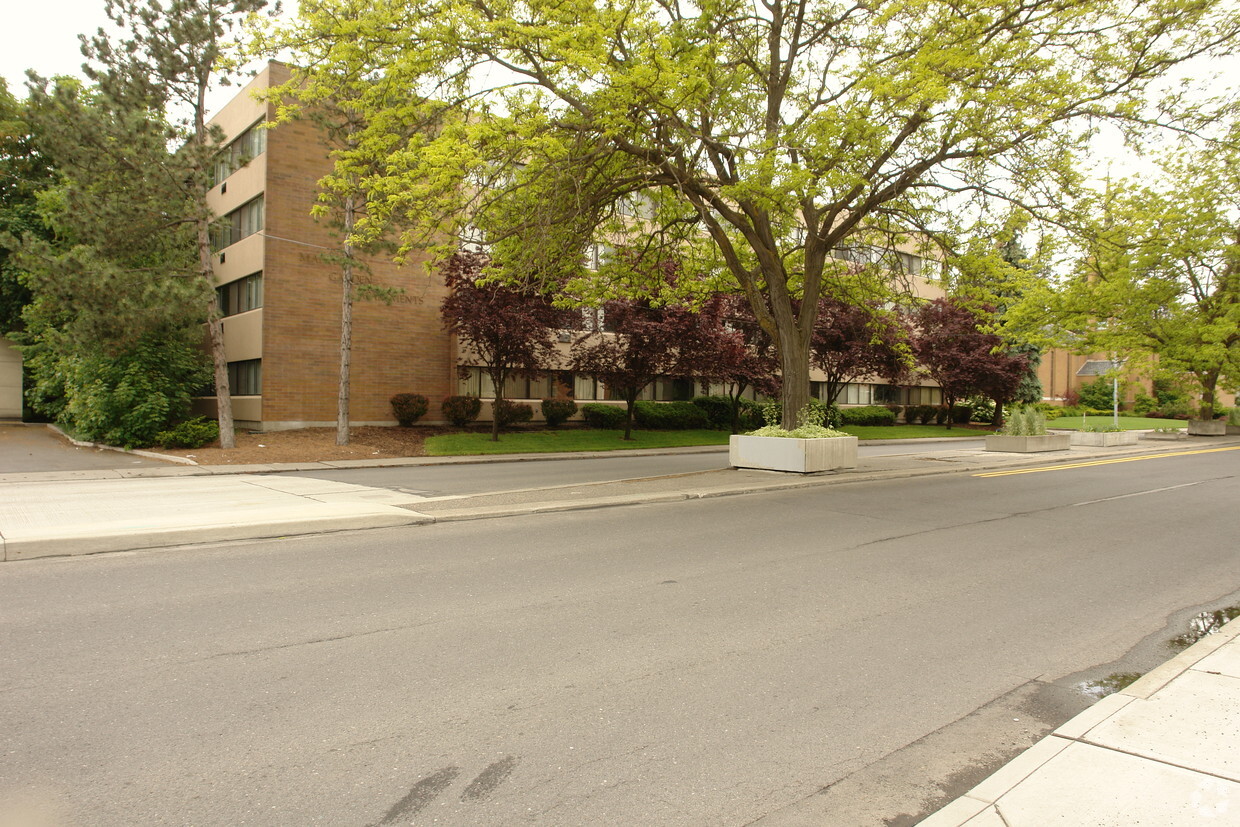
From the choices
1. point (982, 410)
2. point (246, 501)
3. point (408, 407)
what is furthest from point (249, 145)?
point (982, 410)

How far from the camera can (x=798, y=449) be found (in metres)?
15.2

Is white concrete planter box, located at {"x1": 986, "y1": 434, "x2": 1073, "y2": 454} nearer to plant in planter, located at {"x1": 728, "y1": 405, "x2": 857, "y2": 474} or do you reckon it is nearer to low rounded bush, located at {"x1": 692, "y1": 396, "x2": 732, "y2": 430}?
plant in planter, located at {"x1": 728, "y1": 405, "x2": 857, "y2": 474}

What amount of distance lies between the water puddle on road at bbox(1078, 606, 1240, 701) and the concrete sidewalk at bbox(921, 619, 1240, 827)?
0.25 meters

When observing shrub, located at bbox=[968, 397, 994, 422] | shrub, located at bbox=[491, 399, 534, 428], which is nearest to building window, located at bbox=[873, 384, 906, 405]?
shrub, located at bbox=[968, 397, 994, 422]

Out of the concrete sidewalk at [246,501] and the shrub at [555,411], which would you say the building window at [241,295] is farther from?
the shrub at [555,411]

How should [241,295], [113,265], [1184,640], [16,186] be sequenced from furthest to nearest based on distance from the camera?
[16,186]
[241,295]
[113,265]
[1184,640]

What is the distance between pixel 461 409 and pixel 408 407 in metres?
1.90

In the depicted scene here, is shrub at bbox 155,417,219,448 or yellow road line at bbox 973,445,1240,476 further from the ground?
shrub at bbox 155,417,219,448

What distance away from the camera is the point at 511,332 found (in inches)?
874

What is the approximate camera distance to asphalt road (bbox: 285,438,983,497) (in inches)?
548

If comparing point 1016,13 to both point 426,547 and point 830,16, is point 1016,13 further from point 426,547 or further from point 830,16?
point 426,547

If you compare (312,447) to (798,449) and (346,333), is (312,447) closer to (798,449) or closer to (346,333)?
(346,333)

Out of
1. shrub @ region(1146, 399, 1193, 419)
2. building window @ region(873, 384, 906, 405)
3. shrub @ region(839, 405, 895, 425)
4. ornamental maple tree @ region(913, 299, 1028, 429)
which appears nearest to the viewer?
ornamental maple tree @ region(913, 299, 1028, 429)

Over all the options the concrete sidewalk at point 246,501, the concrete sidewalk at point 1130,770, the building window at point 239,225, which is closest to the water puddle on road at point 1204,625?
the concrete sidewalk at point 1130,770
